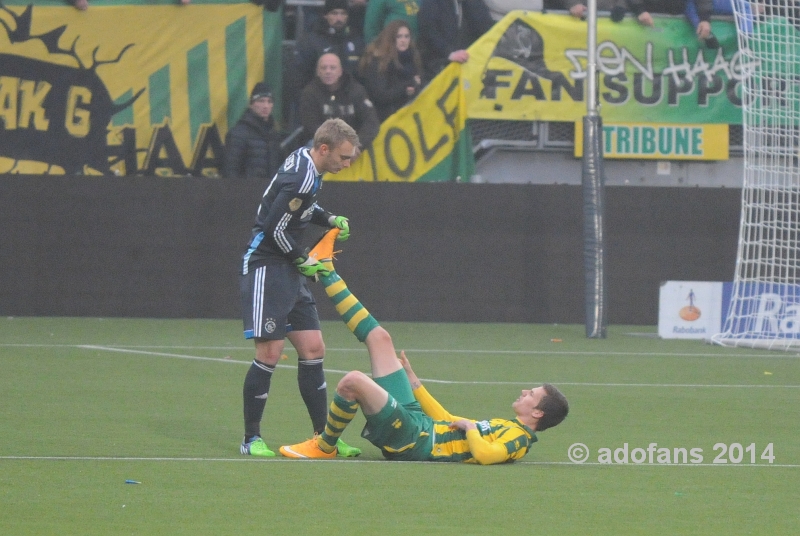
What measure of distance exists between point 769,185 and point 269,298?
389 inches

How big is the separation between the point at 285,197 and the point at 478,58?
11695mm

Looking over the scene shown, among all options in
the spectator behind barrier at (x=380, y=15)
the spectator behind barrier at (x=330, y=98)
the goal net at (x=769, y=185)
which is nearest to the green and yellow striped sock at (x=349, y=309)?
the goal net at (x=769, y=185)

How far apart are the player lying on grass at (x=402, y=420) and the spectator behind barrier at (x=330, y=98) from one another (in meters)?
10.3

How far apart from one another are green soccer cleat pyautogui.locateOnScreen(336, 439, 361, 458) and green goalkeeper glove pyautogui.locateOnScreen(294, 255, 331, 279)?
93 cm

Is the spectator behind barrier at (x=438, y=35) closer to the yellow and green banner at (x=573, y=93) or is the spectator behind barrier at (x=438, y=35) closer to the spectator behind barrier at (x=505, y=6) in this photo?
the yellow and green banner at (x=573, y=93)

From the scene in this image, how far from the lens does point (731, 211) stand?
1711 cm

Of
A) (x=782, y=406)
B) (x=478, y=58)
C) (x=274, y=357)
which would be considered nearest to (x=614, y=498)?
(x=274, y=357)

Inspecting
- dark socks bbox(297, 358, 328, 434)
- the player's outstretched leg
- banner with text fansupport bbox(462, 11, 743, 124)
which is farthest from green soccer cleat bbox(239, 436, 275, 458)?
banner with text fansupport bbox(462, 11, 743, 124)

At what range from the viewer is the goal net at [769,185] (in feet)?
47.2

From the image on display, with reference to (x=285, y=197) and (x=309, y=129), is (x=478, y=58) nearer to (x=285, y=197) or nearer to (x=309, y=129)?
(x=309, y=129)

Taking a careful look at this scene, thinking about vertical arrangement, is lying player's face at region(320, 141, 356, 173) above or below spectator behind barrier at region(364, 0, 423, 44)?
below

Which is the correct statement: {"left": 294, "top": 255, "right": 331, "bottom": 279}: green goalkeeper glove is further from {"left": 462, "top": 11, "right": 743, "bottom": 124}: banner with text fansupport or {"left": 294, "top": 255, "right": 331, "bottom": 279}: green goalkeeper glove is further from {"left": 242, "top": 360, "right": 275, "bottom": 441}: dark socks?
{"left": 462, "top": 11, "right": 743, "bottom": 124}: banner with text fansupport

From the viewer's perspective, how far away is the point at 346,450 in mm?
6785

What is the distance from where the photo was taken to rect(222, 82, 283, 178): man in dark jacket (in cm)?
1670
